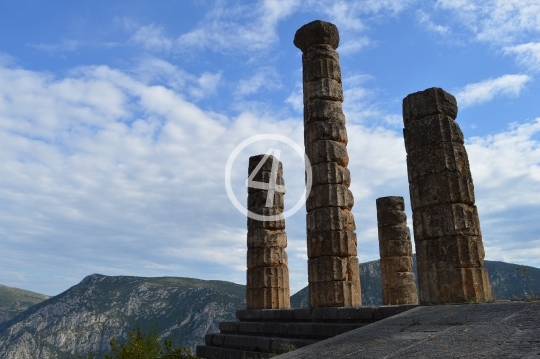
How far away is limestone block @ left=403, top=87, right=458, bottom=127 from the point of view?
10016 mm

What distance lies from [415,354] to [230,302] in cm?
8800

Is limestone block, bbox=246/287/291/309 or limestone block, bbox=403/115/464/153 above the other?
limestone block, bbox=403/115/464/153

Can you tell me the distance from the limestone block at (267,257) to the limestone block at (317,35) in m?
6.92

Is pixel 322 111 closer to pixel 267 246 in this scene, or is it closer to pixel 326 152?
pixel 326 152

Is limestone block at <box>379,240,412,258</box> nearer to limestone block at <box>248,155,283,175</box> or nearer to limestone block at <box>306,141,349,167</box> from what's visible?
limestone block at <box>248,155,283,175</box>

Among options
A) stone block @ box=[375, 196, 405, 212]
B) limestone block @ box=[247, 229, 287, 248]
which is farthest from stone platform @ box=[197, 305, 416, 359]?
stone block @ box=[375, 196, 405, 212]

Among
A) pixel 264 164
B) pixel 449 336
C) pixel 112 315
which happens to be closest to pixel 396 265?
pixel 264 164

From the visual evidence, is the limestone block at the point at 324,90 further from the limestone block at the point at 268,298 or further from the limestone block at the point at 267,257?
the limestone block at the point at 268,298

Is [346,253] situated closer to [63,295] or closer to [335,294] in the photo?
[335,294]

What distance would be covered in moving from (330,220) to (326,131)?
2.80 meters

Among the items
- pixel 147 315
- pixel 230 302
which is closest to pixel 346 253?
pixel 230 302

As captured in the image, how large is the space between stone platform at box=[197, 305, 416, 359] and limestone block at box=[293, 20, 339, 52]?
8455 mm

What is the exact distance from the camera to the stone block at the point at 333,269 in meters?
12.6

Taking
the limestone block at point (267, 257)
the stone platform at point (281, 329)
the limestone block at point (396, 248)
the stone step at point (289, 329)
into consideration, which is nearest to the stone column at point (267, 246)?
the limestone block at point (267, 257)
